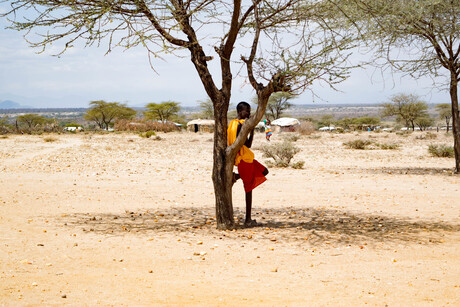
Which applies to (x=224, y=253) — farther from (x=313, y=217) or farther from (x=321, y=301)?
(x=313, y=217)

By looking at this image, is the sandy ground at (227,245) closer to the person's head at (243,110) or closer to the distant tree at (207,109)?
the person's head at (243,110)

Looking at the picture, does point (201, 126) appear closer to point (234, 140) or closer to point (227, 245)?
point (234, 140)

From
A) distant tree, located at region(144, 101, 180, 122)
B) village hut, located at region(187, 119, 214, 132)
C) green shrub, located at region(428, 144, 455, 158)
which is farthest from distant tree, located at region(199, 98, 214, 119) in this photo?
green shrub, located at region(428, 144, 455, 158)

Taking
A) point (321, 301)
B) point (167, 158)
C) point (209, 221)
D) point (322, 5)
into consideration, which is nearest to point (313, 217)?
point (209, 221)

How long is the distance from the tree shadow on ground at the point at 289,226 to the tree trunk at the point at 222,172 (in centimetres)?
24

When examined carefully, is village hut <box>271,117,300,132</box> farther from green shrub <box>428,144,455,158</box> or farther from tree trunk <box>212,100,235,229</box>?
tree trunk <box>212,100,235,229</box>

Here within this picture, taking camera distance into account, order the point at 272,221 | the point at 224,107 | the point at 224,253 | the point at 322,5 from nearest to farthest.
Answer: the point at 224,253, the point at 224,107, the point at 322,5, the point at 272,221

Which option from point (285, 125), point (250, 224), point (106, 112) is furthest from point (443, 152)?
point (106, 112)

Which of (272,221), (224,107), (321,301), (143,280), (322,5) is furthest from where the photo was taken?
(272,221)

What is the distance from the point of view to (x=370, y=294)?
4.09m

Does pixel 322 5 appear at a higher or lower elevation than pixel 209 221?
higher

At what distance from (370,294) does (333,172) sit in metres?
10.6

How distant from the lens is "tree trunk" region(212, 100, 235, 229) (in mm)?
6652

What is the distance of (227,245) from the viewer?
5.91m
